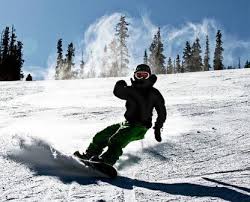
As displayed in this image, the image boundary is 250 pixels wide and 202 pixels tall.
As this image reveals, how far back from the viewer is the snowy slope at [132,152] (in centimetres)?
547

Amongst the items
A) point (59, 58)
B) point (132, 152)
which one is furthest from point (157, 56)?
point (132, 152)

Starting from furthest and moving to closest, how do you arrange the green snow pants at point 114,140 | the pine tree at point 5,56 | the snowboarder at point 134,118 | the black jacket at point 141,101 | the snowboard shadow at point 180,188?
the pine tree at point 5,56
the black jacket at point 141,101
the snowboarder at point 134,118
the green snow pants at point 114,140
the snowboard shadow at point 180,188

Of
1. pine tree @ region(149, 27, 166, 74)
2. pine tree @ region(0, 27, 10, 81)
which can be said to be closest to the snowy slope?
→ pine tree @ region(0, 27, 10, 81)

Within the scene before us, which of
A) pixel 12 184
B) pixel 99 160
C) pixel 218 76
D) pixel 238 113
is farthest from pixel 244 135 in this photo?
pixel 218 76

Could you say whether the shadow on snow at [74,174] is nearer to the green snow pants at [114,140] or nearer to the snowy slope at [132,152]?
the snowy slope at [132,152]

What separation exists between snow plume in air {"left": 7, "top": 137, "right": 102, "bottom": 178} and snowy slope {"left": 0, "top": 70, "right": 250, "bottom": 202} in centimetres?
1

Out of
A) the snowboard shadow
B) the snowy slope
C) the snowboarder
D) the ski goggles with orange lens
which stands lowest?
the snowboard shadow

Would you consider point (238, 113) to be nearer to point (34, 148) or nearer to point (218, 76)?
point (34, 148)

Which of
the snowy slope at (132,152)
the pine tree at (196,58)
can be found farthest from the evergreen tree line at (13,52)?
the snowy slope at (132,152)

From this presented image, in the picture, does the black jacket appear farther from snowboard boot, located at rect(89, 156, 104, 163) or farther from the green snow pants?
snowboard boot, located at rect(89, 156, 104, 163)

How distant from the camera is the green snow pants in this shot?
21.2 feet

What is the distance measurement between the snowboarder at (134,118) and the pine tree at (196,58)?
70.9 m

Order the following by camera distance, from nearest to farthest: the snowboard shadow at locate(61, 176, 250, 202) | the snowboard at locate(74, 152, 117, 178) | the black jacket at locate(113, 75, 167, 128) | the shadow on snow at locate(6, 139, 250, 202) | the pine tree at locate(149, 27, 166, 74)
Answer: the snowboard shadow at locate(61, 176, 250, 202) → the shadow on snow at locate(6, 139, 250, 202) → the snowboard at locate(74, 152, 117, 178) → the black jacket at locate(113, 75, 167, 128) → the pine tree at locate(149, 27, 166, 74)

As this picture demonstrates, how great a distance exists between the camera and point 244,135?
8438 mm
